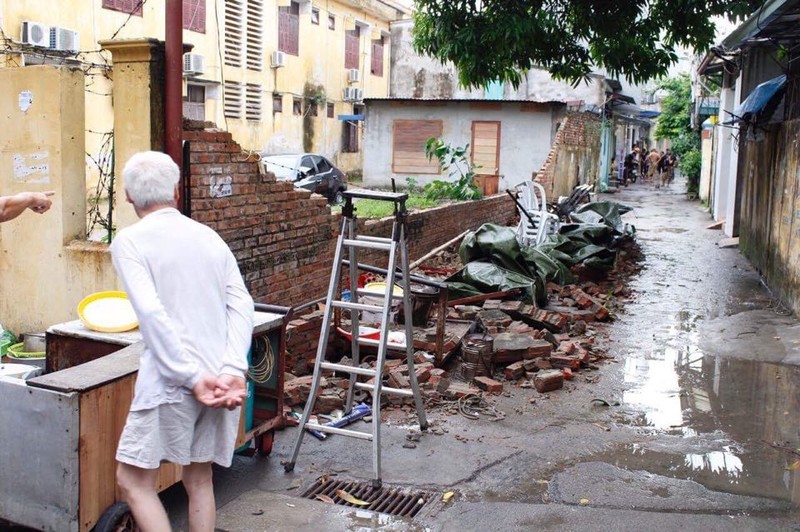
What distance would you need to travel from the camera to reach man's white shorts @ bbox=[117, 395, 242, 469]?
3135 mm

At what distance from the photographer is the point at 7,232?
22.0ft

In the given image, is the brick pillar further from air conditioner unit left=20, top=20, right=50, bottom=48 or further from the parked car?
air conditioner unit left=20, top=20, right=50, bottom=48

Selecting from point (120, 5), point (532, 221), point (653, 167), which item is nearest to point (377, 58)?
point (120, 5)

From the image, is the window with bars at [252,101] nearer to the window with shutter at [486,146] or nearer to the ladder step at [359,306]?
the window with shutter at [486,146]

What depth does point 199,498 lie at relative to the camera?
3.31 metres

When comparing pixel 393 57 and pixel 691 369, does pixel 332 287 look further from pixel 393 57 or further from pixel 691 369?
pixel 393 57

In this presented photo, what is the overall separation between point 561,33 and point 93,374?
7.83m

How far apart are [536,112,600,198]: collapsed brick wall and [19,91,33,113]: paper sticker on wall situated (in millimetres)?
15748

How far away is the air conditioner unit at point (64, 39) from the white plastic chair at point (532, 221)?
34.3 feet

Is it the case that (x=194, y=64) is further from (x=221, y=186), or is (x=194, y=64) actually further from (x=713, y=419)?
(x=713, y=419)

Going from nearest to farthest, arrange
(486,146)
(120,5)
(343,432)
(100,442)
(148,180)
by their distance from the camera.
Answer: (148,180)
(100,442)
(343,432)
(120,5)
(486,146)

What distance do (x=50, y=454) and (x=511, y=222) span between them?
50.3 feet

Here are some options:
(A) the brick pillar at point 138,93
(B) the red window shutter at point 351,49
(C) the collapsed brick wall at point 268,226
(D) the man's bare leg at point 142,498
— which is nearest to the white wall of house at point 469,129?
(B) the red window shutter at point 351,49

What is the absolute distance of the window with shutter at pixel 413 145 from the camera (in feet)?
77.6
